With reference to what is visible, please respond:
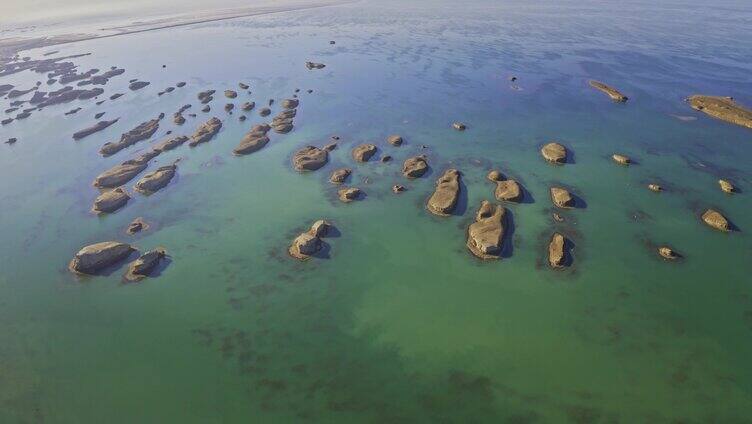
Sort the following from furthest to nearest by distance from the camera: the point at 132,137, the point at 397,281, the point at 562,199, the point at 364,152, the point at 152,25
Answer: the point at 152,25 < the point at 132,137 < the point at 364,152 < the point at 562,199 < the point at 397,281

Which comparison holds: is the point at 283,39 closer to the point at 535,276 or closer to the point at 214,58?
the point at 214,58

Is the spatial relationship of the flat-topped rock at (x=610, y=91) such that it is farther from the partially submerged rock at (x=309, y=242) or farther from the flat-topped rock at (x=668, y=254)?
the partially submerged rock at (x=309, y=242)

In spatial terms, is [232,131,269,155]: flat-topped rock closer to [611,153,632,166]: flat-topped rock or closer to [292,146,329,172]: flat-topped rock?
[292,146,329,172]: flat-topped rock

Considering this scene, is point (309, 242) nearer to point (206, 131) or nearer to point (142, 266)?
point (142, 266)

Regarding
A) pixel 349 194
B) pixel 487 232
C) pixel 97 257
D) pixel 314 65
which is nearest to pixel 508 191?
pixel 487 232

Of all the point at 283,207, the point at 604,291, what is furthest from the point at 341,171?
the point at 604,291

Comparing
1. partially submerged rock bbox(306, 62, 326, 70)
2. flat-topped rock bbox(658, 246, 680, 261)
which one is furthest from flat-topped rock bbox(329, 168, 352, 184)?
partially submerged rock bbox(306, 62, 326, 70)
